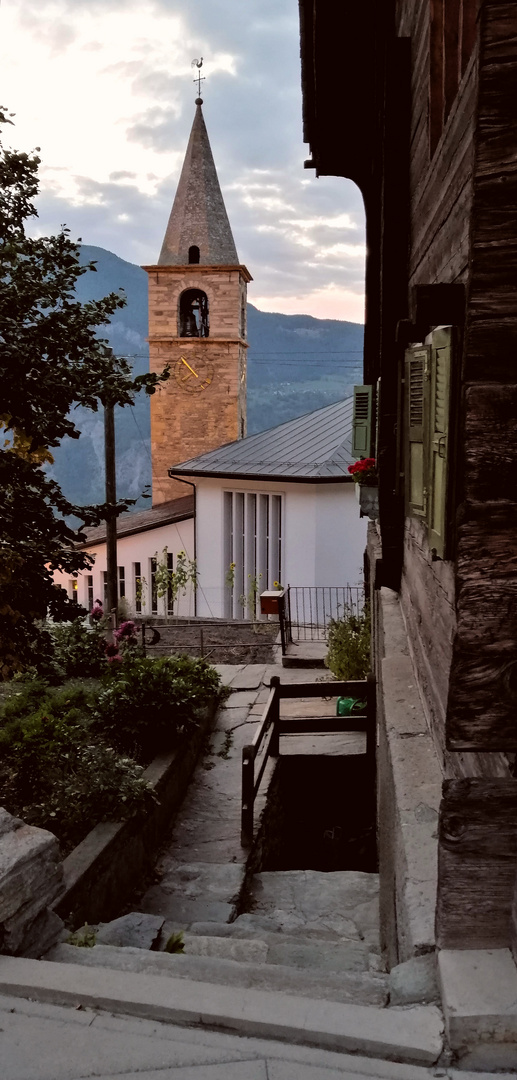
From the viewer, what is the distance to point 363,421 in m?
8.91

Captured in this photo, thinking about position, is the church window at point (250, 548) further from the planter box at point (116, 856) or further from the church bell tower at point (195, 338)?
the planter box at point (116, 856)

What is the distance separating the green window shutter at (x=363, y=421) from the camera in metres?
8.82

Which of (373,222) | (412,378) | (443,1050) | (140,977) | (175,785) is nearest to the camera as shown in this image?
(443,1050)

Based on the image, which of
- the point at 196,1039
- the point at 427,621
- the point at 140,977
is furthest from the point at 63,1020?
the point at 427,621

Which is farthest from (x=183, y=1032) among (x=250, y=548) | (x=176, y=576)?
(x=176, y=576)

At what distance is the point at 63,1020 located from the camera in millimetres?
2441

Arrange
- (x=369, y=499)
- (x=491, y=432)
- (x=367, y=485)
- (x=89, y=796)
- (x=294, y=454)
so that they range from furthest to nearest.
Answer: (x=294, y=454) < (x=367, y=485) < (x=369, y=499) < (x=89, y=796) < (x=491, y=432)

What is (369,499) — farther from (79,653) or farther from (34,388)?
(79,653)

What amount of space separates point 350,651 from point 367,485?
3408mm

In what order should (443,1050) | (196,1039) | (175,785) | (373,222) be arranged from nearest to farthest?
(443,1050) < (196,1039) < (175,785) < (373,222)

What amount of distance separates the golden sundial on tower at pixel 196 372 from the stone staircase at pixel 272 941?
28054 millimetres

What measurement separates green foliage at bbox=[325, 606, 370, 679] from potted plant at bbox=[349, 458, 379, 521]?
3061 mm

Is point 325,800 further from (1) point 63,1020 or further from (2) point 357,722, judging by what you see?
(1) point 63,1020

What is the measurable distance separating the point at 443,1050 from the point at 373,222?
27.7 feet
